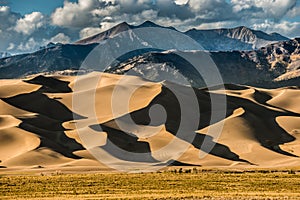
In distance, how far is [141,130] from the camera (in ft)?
391

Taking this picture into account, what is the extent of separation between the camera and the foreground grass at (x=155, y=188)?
38.1 meters

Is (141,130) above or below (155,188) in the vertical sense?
above

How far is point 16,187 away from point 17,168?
128 ft

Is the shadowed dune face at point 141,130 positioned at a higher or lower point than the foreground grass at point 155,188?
higher

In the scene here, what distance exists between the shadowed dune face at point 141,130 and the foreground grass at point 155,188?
124 ft

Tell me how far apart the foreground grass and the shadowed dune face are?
37.8 m

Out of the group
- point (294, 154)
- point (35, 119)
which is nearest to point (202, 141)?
point (294, 154)

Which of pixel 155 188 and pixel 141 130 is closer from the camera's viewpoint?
pixel 155 188

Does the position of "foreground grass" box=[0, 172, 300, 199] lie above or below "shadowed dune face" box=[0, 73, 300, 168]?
below

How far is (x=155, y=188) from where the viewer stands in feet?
146

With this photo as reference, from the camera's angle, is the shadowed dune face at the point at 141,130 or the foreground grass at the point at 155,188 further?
the shadowed dune face at the point at 141,130

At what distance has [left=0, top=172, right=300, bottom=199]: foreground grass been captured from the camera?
38.1 m

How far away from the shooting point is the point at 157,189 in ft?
143

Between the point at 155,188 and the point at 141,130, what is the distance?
246ft
